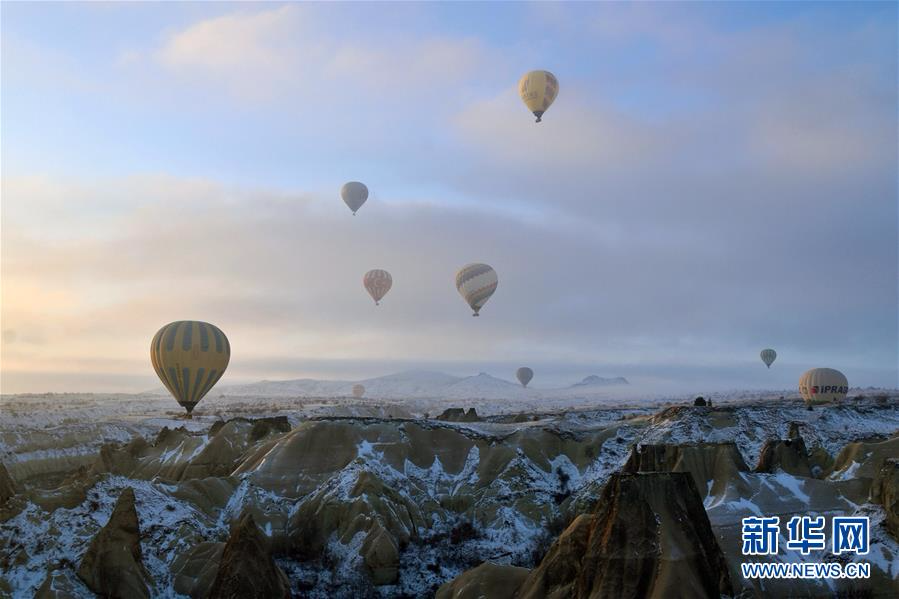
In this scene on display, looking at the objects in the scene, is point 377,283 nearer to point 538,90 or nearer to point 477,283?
point 477,283

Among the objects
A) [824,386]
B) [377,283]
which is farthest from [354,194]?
[824,386]

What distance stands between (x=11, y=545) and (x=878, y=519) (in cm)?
5627

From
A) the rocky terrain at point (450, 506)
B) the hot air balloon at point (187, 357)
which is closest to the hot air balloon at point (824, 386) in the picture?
the rocky terrain at point (450, 506)

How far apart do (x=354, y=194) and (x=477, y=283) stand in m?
26.7

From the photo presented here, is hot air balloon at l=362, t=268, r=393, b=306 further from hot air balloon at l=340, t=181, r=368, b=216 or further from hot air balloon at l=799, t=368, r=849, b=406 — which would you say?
hot air balloon at l=799, t=368, r=849, b=406

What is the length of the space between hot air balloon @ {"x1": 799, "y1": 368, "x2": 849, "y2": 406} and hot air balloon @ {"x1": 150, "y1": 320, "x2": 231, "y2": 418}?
9986 centimetres

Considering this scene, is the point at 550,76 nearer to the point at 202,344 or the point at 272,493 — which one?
the point at 202,344

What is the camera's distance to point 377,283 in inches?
5773

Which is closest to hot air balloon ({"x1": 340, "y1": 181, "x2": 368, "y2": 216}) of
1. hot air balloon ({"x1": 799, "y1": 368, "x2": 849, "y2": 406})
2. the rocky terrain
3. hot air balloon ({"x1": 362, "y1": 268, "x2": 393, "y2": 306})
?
hot air balloon ({"x1": 362, "y1": 268, "x2": 393, "y2": 306})

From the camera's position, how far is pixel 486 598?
40.9 m

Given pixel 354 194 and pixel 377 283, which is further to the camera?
pixel 377 283

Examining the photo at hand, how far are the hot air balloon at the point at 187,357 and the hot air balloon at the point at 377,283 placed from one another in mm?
50008

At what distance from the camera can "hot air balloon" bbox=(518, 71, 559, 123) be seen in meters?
107

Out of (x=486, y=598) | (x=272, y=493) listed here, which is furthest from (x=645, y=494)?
(x=272, y=493)
